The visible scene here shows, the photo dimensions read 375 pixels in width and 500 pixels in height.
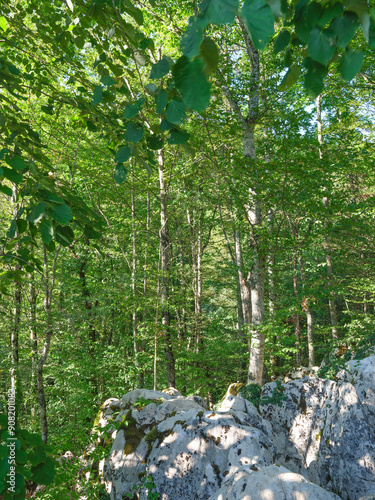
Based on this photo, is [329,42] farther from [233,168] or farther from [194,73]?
[233,168]

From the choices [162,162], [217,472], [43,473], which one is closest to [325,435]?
[217,472]

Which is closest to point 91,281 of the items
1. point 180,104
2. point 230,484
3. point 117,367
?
point 117,367

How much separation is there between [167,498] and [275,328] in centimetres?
318

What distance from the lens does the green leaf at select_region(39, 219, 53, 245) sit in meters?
1.61

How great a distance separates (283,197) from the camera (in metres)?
5.35

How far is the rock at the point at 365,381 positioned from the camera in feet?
15.1

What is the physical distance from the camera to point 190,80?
2.26ft

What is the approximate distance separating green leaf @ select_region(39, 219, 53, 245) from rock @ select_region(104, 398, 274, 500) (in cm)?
401

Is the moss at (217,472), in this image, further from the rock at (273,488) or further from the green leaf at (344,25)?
the green leaf at (344,25)

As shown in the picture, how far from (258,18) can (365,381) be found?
225 inches

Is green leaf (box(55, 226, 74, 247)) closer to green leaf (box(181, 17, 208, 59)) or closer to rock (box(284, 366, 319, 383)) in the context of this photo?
green leaf (box(181, 17, 208, 59))

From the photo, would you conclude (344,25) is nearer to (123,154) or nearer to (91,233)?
(123,154)

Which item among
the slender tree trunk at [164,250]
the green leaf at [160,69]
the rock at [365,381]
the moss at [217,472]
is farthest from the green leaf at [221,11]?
the slender tree trunk at [164,250]

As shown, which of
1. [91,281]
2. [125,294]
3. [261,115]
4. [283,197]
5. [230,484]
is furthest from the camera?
[91,281]
